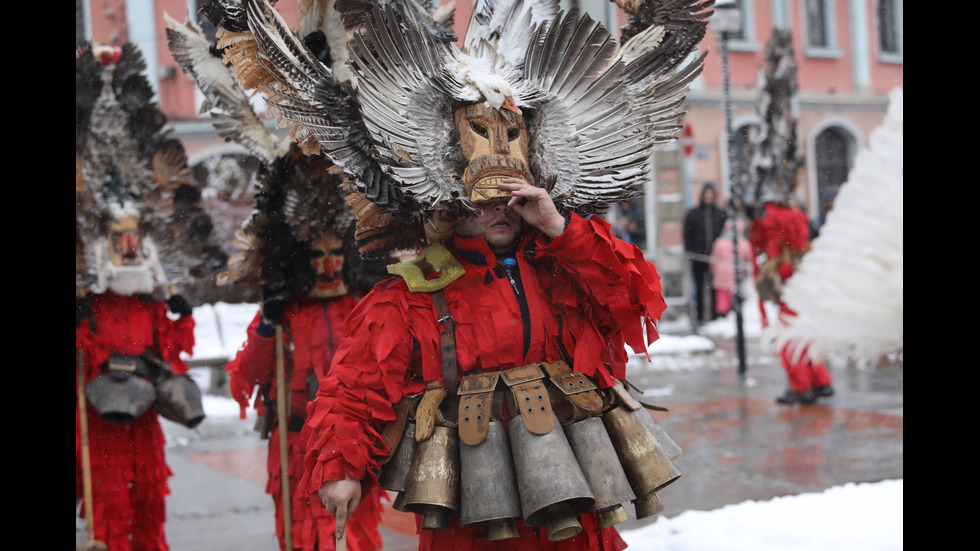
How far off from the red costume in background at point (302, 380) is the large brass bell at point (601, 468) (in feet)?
6.16

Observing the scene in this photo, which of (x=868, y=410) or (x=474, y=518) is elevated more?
(x=474, y=518)

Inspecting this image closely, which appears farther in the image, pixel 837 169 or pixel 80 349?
pixel 837 169

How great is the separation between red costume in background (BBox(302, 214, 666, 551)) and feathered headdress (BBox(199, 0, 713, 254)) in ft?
0.73

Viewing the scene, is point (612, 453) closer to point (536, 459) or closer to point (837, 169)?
point (536, 459)

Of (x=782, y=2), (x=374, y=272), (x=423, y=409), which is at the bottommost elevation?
(x=423, y=409)

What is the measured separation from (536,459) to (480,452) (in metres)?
0.17

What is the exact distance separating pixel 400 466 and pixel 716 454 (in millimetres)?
4884

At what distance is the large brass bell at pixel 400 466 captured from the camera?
287 cm

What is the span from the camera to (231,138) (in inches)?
186

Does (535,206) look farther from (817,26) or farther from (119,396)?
(817,26)

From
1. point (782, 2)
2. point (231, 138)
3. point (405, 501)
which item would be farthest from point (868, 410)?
point (782, 2)

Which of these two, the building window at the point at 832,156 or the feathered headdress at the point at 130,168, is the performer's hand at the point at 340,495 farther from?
the building window at the point at 832,156

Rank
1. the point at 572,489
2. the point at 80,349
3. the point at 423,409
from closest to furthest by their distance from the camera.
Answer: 1. the point at 572,489
2. the point at 423,409
3. the point at 80,349

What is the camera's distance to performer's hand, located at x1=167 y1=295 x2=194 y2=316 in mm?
5496
